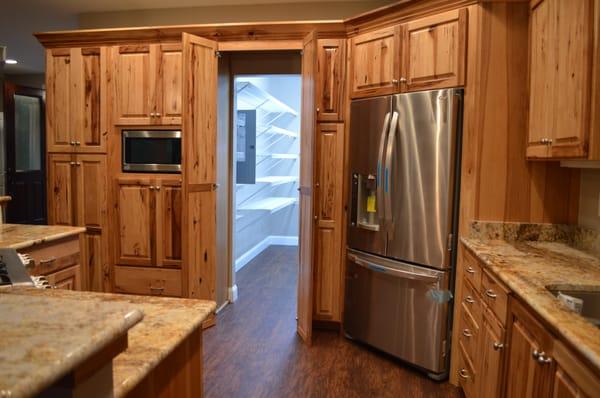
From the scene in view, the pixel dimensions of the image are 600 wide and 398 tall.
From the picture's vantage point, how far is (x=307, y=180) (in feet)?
10.7

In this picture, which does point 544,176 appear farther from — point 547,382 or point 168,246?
point 168,246

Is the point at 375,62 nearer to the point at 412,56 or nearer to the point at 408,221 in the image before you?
the point at 412,56

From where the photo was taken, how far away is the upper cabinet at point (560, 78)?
1.81 m

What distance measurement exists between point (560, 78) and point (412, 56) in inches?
40.5

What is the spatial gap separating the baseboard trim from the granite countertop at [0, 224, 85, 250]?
10.1ft

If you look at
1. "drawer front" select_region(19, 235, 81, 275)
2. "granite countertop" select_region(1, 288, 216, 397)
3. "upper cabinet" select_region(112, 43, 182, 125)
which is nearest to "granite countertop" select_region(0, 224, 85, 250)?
"drawer front" select_region(19, 235, 81, 275)

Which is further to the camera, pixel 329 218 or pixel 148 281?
pixel 148 281

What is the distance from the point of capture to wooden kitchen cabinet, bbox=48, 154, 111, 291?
3713 mm

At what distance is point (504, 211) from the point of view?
2.56 metres

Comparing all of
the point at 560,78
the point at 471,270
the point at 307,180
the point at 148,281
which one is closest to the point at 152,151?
the point at 148,281

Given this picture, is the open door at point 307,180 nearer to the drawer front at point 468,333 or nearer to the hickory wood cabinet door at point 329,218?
the hickory wood cabinet door at point 329,218

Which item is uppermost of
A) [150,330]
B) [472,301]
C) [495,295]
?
[150,330]

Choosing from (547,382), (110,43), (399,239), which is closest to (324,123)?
(399,239)

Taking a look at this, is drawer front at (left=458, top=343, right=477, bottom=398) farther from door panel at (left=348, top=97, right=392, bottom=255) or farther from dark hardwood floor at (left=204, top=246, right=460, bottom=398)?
door panel at (left=348, top=97, right=392, bottom=255)
